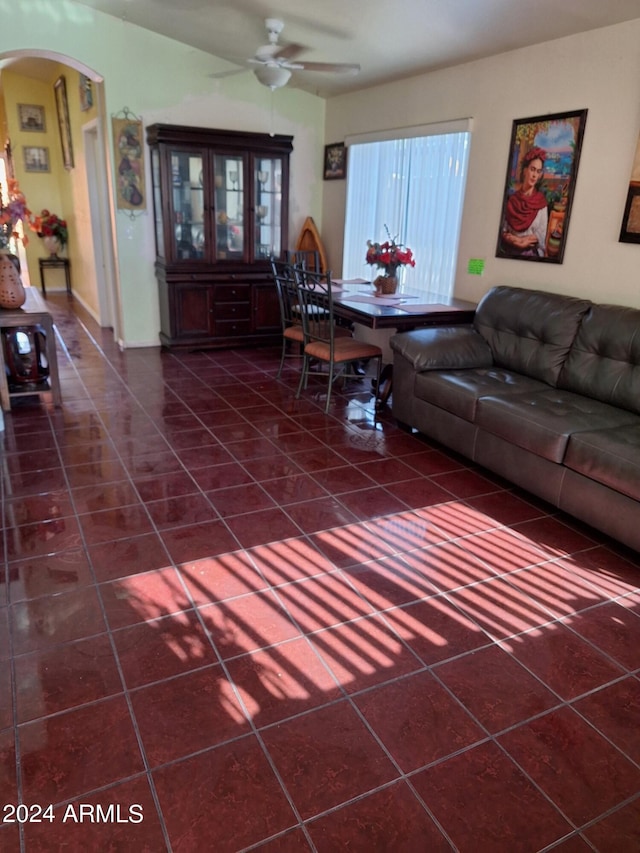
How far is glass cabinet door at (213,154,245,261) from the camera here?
5.66 m

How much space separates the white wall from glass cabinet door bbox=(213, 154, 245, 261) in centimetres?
163

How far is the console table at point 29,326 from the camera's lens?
3.90 meters

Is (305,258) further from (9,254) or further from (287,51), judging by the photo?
(9,254)

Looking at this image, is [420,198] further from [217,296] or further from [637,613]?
[637,613]

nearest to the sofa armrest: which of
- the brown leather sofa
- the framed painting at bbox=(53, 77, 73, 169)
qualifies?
the brown leather sofa

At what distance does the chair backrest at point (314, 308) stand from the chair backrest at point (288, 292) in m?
0.08

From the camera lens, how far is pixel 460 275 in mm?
4699

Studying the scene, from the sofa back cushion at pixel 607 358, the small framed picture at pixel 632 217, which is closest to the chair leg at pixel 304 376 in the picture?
the sofa back cushion at pixel 607 358

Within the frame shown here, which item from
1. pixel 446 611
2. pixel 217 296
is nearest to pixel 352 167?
pixel 217 296

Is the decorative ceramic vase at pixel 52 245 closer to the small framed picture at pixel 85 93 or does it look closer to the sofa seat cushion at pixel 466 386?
the small framed picture at pixel 85 93

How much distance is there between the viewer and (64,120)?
300 inches

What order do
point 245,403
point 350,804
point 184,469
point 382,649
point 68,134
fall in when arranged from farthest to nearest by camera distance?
point 68,134, point 245,403, point 184,469, point 382,649, point 350,804

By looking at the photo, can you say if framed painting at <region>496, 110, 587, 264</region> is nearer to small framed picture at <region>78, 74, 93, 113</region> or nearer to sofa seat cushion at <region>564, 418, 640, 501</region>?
sofa seat cushion at <region>564, 418, 640, 501</region>

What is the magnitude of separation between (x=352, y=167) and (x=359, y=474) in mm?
3705
